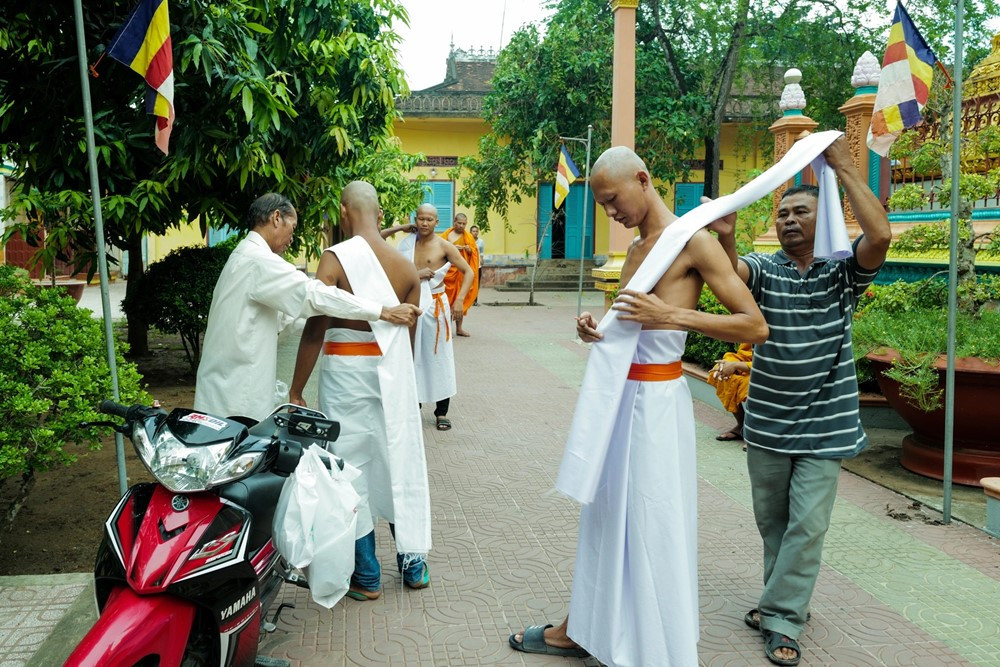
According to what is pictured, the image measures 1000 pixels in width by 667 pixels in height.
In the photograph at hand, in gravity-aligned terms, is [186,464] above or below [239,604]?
above

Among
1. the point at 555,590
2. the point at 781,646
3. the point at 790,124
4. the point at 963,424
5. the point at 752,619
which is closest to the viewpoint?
the point at 781,646

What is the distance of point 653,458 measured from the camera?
3.12m

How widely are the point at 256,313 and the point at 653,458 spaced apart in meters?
1.98

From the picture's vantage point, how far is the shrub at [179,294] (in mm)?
9469

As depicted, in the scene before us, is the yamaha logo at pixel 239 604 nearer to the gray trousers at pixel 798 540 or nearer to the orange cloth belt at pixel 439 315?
the gray trousers at pixel 798 540

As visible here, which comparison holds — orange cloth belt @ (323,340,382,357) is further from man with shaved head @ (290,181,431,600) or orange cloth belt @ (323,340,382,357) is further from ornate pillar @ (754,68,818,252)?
ornate pillar @ (754,68,818,252)

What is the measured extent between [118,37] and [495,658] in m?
3.11

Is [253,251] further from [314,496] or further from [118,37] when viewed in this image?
[314,496]

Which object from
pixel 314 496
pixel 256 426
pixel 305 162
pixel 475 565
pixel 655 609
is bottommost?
pixel 475 565

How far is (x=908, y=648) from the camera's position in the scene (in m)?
3.59

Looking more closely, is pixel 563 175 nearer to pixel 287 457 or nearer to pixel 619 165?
pixel 619 165

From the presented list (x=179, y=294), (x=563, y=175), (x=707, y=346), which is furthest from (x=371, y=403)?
(x=563, y=175)

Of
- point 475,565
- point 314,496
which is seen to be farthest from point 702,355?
point 314,496

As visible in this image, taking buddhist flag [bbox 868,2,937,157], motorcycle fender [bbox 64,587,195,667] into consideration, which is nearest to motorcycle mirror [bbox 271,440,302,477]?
motorcycle fender [bbox 64,587,195,667]
